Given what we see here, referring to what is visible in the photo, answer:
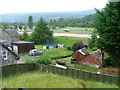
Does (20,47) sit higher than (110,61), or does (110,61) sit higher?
(110,61)

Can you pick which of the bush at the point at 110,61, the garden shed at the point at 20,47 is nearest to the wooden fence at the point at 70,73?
the bush at the point at 110,61

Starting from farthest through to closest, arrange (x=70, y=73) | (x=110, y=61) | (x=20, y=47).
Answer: (x=20, y=47) → (x=110, y=61) → (x=70, y=73)

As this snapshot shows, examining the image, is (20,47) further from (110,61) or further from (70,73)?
(70,73)

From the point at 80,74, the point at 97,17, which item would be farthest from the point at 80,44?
the point at 80,74

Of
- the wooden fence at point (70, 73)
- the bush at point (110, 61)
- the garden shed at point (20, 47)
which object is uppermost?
the wooden fence at point (70, 73)

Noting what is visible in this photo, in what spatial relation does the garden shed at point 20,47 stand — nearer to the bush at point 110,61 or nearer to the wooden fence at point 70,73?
the bush at point 110,61

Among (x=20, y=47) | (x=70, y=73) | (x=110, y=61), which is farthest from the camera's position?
(x=20, y=47)

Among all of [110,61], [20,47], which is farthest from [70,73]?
[20,47]

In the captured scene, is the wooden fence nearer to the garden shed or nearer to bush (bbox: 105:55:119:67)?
bush (bbox: 105:55:119:67)

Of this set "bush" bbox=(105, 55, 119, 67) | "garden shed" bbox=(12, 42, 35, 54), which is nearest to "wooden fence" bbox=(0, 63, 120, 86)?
"bush" bbox=(105, 55, 119, 67)

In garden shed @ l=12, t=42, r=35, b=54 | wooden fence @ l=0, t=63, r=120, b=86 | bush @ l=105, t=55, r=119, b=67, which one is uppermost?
wooden fence @ l=0, t=63, r=120, b=86

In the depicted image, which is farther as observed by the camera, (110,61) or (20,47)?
(20,47)

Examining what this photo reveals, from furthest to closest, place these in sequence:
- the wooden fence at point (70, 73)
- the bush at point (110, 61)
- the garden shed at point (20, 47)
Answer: the garden shed at point (20, 47), the bush at point (110, 61), the wooden fence at point (70, 73)

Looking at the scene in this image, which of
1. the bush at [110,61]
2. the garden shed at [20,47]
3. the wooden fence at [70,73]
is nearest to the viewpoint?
the wooden fence at [70,73]
